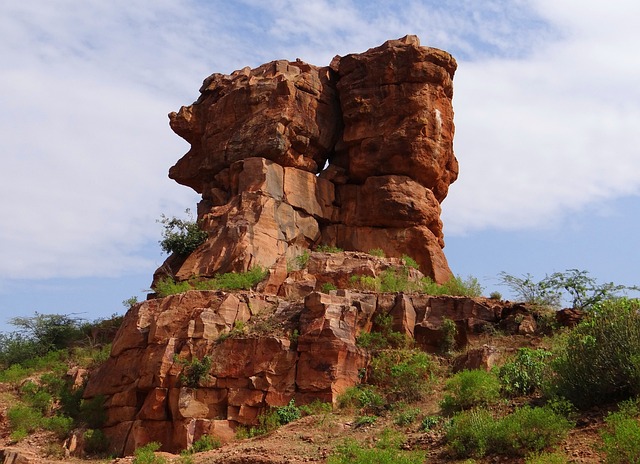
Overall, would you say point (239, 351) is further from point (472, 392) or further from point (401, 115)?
point (401, 115)

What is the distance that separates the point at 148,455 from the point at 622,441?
32.2 ft

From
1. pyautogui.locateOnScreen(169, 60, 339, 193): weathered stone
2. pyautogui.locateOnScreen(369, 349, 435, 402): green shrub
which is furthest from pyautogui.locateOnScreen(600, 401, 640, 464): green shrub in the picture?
pyautogui.locateOnScreen(169, 60, 339, 193): weathered stone

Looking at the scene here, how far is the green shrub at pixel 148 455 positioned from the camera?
1834cm

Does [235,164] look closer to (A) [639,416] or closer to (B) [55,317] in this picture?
(B) [55,317]

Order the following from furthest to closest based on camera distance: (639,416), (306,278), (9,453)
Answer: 1. (306,278)
2. (9,453)
3. (639,416)

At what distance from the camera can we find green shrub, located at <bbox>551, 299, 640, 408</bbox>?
16.4 m

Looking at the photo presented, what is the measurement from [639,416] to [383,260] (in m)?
11.7

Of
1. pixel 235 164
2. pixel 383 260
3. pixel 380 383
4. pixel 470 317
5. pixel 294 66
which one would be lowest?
pixel 380 383

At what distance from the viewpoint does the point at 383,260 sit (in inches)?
1026

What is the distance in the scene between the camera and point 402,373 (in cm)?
2023

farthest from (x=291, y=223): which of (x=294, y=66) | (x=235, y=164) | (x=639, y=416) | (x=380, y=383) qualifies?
(x=639, y=416)

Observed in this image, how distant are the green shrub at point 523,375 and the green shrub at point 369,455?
316cm

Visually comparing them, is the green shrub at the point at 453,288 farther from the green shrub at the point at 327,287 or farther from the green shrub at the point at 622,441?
the green shrub at the point at 622,441

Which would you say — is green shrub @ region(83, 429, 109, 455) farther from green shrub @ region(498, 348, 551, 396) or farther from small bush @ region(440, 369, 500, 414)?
green shrub @ region(498, 348, 551, 396)
